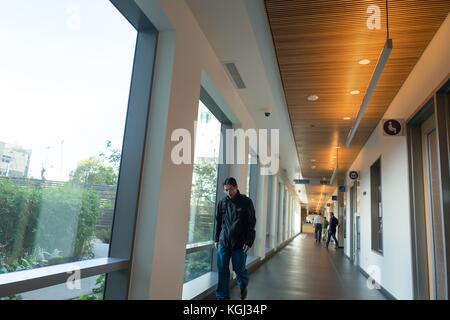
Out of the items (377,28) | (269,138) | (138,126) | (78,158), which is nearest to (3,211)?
(78,158)

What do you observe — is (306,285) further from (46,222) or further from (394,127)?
(46,222)

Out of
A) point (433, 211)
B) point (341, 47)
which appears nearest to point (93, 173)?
point (341, 47)

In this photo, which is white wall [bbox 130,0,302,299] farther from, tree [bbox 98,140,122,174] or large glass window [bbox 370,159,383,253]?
large glass window [bbox 370,159,383,253]

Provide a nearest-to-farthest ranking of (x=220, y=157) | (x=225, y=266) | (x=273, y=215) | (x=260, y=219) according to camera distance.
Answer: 1. (x=225, y=266)
2. (x=220, y=157)
3. (x=260, y=219)
4. (x=273, y=215)

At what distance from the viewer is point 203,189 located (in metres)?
4.65

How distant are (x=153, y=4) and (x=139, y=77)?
601 mm

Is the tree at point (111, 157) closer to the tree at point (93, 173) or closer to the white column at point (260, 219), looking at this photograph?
the tree at point (93, 173)

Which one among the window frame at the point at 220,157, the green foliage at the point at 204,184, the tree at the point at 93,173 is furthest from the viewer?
the window frame at the point at 220,157

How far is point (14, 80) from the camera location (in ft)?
5.94

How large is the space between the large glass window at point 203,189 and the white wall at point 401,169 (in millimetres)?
2686

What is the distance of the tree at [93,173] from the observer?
2.29 metres

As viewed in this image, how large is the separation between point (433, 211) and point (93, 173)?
11.6 feet

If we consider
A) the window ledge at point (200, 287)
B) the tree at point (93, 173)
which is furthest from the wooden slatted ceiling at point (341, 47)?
the window ledge at point (200, 287)

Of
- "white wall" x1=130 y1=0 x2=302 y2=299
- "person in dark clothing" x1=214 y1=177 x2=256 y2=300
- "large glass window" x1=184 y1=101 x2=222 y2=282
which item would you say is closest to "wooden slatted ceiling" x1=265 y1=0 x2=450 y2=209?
"white wall" x1=130 y1=0 x2=302 y2=299
